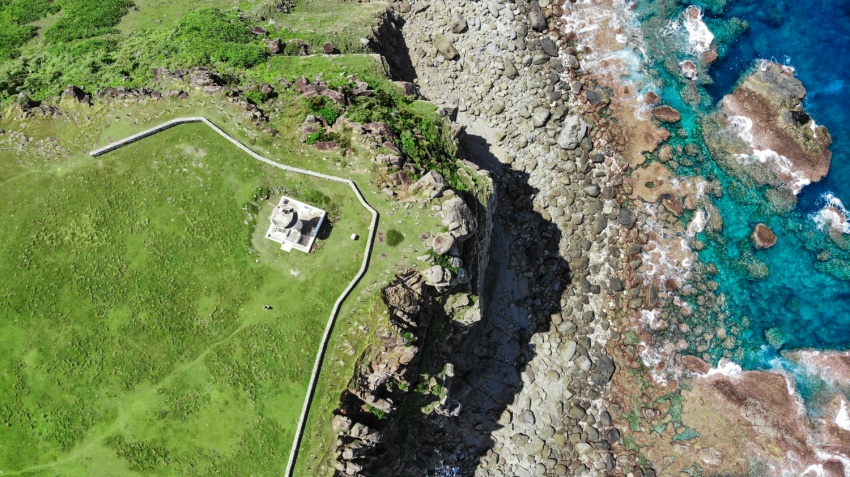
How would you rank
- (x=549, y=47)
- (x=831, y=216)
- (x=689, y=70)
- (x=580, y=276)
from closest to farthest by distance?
(x=580, y=276), (x=831, y=216), (x=689, y=70), (x=549, y=47)

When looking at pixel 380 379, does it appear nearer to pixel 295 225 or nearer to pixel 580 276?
pixel 295 225

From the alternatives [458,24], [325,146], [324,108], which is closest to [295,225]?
[325,146]

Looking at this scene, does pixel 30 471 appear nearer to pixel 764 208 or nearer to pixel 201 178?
pixel 201 178

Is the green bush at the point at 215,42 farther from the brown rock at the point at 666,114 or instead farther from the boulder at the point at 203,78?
the brown rock at the point at 666,114

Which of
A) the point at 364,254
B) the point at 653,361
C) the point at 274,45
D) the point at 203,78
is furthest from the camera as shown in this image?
the point at 653,361

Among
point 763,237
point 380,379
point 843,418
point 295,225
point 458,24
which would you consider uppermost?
point 458,24

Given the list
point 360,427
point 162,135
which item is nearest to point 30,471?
point 360,427

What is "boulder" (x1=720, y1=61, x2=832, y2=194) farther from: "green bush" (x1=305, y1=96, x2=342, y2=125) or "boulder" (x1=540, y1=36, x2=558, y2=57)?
"green bush" (x1=305, y1=96, x2=342, y2=125)
